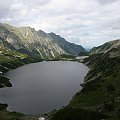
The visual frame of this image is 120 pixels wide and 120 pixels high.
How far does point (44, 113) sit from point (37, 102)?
2358cm

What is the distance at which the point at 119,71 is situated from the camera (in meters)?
173

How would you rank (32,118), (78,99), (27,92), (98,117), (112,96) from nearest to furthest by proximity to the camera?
(98,117) → (32,118) → (112,96) → (78,99) → (27,92)

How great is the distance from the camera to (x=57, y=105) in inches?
5827

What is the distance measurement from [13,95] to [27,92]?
463 inches

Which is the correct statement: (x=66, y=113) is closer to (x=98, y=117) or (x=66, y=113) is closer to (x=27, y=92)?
(x=98, y=117)

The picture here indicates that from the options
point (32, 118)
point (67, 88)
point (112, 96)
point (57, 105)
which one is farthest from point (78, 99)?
point (67, 88)

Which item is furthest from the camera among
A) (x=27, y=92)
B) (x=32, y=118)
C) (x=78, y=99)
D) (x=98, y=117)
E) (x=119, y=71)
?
(x=27, y=92)

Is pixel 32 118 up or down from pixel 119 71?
down

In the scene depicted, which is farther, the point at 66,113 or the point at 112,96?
the point at 112,96

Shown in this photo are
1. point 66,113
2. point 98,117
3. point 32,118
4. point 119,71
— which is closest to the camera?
point 98,117

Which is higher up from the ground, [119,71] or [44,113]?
[119,71]

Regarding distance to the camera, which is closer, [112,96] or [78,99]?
[112,96]

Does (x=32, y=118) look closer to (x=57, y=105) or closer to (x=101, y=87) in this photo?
(x=57, y=105)

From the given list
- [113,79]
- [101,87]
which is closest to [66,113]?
[101,87]
